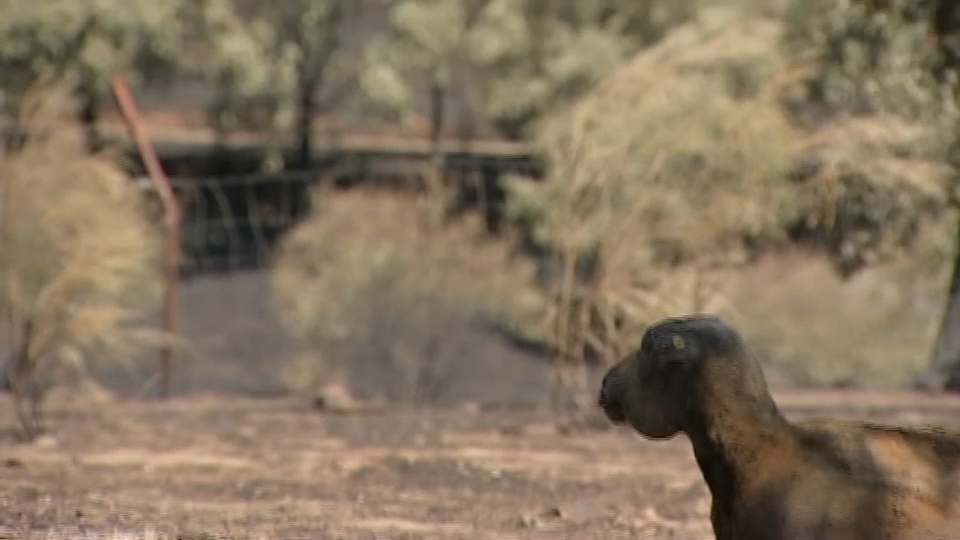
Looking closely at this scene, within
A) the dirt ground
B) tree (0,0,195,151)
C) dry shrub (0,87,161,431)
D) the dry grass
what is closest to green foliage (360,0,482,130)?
tree (0,0,195,151)

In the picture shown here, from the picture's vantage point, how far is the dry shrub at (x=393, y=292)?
19.7 metres

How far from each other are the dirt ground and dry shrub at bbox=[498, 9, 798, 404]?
97cm

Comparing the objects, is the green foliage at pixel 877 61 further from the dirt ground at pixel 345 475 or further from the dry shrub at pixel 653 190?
the dirt ground at pixel 345 475

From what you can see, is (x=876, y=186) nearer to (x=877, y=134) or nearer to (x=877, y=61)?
(x=877, y=134)

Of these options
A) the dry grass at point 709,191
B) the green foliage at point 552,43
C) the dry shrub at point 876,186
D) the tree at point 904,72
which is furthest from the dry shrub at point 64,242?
the green foliage at point 552,43

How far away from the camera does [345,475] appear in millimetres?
11508

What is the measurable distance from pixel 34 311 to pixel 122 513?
17.3 ft

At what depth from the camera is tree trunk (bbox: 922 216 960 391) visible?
57.2ft

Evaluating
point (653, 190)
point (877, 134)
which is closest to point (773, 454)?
point (653, 190)

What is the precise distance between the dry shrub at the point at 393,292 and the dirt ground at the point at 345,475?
121 inches

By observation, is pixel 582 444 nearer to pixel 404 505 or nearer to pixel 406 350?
pixel 404 505

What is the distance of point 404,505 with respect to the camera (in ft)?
33.1

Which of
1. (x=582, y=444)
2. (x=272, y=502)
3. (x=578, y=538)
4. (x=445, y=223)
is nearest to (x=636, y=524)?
(x=578, y=538)

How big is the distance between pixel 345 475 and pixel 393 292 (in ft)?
27.3
